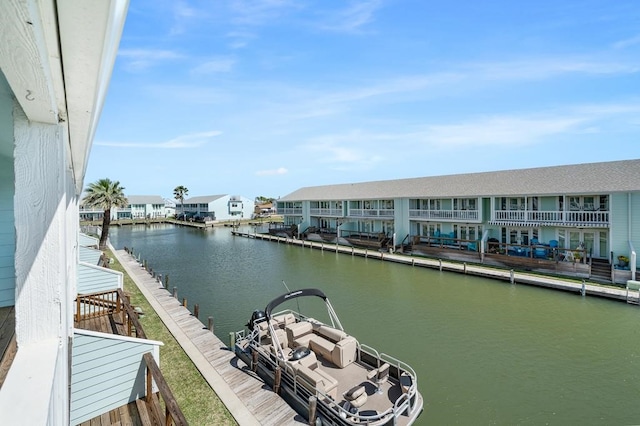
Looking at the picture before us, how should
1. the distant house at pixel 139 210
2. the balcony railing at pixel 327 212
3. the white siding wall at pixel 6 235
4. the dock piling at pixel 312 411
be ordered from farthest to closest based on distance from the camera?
the distant house at pixel 139 210 < the balcony railing at pixel 327 212 < the dock piling at pixel 312 411 < the white siding wall at pixel 6 235

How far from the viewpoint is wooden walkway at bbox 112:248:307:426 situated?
7.77 m

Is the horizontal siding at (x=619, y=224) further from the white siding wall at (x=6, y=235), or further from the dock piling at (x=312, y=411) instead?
the white siding wall at (x=6, y=235)

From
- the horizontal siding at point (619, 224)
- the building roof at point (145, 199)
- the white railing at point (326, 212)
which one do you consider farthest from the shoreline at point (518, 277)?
the building roof at point (145, 199)

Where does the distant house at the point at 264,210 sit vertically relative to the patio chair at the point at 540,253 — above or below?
above

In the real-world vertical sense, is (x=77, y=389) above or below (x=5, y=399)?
below

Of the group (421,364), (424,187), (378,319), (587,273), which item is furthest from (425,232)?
(421,364)

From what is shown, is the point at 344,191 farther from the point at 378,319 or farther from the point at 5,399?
the point at 5,399

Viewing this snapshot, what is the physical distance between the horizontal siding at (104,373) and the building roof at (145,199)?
89.5 meters

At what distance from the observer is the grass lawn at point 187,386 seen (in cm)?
761

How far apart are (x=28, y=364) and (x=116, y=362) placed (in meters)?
6.57

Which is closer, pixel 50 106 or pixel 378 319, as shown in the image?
pixel 50 106

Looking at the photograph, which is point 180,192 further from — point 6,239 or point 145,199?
point 6,239

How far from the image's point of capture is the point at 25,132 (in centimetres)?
183

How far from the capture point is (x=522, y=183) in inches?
1022
